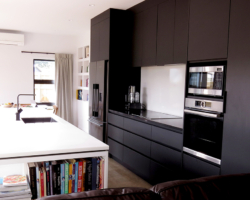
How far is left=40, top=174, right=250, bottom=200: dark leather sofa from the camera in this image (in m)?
1.07

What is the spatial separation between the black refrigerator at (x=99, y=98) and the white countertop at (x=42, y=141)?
5.92 feet

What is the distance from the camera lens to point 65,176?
212cm

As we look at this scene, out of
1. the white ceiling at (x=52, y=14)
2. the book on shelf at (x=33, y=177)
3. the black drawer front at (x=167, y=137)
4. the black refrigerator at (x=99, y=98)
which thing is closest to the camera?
the book on shelf at (x=33, y=177)

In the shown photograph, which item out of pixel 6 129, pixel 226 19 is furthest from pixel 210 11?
pixel 6 129

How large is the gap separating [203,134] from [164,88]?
1.85 metres

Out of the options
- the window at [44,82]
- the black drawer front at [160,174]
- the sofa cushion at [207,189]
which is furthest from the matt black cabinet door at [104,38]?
the sofa cushion at [207,189]

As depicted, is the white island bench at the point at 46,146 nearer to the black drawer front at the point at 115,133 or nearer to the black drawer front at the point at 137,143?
the black drawer front at the point at 137,143

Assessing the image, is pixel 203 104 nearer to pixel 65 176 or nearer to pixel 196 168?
pixel 196 168

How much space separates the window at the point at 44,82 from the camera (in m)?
7.68

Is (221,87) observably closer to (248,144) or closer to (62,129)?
(248,144)

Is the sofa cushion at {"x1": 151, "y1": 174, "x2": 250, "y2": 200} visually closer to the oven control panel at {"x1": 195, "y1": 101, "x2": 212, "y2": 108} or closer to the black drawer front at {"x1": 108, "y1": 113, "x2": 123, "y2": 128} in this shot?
the oven control panel at {"x1": 195, "y1": 101, "x2": 212, "y2": 108}

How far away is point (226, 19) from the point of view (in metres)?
2.27

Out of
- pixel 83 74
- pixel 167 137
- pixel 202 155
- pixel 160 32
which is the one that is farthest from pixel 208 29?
pixel 83 74

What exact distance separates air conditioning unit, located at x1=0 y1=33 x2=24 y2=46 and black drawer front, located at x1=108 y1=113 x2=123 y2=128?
12.4ft
